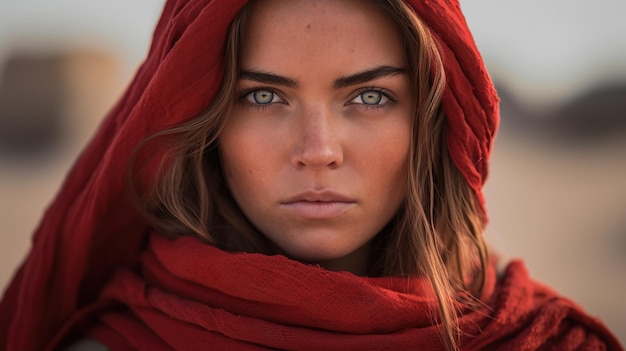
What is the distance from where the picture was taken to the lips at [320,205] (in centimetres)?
166

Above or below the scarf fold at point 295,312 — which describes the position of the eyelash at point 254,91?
above

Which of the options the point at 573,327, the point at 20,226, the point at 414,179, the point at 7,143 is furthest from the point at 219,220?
the point at 7,143

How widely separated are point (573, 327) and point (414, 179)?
509mm

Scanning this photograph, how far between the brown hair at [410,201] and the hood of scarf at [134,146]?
0.03m

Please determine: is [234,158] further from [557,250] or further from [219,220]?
[557,250]

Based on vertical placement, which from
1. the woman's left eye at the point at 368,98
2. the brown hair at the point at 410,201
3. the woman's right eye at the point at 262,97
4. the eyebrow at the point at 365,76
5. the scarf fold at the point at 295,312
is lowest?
the scarf fold at the point at 295,312

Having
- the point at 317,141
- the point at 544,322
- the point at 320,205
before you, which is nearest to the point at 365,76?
the point at 317,141

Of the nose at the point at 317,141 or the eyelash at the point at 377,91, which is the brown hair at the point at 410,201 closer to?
the eyelash at the point at 377,91

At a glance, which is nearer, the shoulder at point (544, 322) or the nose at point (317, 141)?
the nose at point (317, 141)

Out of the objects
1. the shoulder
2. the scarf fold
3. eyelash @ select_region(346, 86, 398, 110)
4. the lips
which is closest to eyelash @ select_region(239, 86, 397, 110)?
eyelash @ select_region(346, 86, 398, 110)

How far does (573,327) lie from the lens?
184 centimetres

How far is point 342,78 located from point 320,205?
0.26 m

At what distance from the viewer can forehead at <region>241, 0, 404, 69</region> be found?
5.36ft

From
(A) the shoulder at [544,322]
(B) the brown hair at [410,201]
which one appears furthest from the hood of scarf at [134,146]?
→ (A) the shoulder at [544,322]
